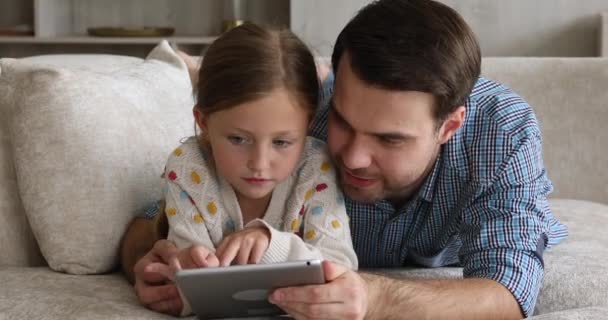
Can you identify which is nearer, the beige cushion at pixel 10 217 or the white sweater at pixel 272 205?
the white sweater at pixel 272 205

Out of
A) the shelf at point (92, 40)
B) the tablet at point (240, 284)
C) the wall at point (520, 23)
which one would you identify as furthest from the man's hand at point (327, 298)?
the shelf at point (92, 40)

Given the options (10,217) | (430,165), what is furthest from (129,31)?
(430,165)

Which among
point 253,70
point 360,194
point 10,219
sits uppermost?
point 253,70

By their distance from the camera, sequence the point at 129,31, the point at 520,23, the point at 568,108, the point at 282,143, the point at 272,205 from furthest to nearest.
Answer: the point at 129,31 → the point at 520,23 → the point at 568,108 → the point at 272,205 → the point at 282,143

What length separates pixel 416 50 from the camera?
164 centimetres

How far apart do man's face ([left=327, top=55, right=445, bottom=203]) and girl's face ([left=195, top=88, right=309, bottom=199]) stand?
11 centimetres

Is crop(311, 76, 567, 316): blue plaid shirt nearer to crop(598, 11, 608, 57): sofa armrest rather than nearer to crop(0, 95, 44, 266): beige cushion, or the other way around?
crop(0, 95, 44, 266): beige cushion

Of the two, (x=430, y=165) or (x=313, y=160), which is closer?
(x=313, y=160)

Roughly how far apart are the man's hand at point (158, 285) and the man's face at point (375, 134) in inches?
13.2

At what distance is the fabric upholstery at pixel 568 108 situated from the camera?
2504 millimetres

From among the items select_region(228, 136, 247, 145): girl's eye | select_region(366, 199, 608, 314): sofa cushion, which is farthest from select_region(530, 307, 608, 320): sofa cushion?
select_region(228, 136, 247, 145): girl's eye

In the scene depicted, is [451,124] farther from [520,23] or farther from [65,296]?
[520,23]

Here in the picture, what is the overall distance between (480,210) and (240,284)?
0.58 metres

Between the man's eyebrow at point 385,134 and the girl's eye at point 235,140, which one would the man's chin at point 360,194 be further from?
the girl's eye at point 235,140
